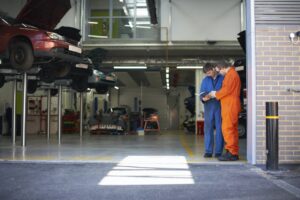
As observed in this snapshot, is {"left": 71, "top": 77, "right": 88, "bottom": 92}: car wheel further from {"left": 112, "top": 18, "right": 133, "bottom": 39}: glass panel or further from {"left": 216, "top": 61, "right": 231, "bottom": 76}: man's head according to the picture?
{"left": 216, "top": 61, "right": 231, "bottom": 76}: man's head

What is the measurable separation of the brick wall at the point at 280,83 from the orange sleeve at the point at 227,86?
44cm

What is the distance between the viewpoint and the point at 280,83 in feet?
19.2

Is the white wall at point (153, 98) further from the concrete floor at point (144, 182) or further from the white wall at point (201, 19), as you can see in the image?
the concrete floor at point (144, 182)

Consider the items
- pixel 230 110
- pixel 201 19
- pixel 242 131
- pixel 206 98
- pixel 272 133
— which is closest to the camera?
pixel 272 133

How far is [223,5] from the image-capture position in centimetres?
1434

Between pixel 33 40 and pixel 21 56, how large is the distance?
19.3 inches

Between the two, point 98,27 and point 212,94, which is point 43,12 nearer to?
point 212,94

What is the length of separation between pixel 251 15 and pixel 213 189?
303cm

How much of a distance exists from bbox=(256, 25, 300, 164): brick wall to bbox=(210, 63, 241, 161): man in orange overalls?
42 centimetres

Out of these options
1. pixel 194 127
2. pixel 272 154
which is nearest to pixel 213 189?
pixel 272 154

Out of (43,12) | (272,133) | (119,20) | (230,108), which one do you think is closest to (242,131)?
(119,20)

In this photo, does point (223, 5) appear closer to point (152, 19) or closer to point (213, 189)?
point (152, 19)

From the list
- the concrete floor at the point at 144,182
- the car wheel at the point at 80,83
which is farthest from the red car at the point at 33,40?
the concrete floor at the point at 144,182

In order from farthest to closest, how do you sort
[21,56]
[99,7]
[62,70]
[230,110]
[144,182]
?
1. [99,7]
2. [62,70]
3. [21,56]
4. [230,110]
5. [144,182]
